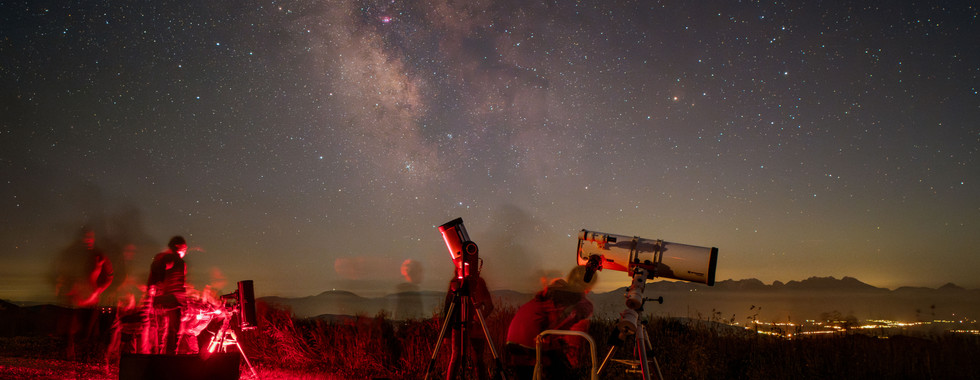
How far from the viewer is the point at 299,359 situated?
10344mm

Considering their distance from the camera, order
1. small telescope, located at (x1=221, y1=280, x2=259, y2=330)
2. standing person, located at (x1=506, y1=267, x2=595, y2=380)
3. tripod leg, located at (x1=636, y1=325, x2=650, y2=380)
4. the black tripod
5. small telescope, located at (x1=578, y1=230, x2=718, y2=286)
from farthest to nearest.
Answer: small telescope, located at (x1=221, y1=280, x2=259, y2=330) < the black tripod < standing person, located at (x1=506, y1=267, x2=595, y2=380) < small telescope, located at (x1=578, y1=230, x2=718, y2=286) < tripod leg, located at (x1=636, y1=325, x2=650, y2=380)

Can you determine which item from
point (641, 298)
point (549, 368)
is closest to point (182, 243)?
point (549, 368)

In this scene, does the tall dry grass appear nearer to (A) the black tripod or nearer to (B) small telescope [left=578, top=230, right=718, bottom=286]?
(B) small telescope [left=578, top=230, right=718, bottom=286]

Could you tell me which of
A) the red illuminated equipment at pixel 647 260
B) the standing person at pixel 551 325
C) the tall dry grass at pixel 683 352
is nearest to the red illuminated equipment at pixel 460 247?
the standing person at pixel 551 325

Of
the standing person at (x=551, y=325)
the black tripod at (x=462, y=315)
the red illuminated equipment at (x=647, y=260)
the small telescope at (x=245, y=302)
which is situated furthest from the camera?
the small telescope at (x=245, y=302)

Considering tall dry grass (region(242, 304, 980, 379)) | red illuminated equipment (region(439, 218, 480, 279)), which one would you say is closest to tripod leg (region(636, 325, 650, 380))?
tall dry grass (region(242, 304, 980, 379))

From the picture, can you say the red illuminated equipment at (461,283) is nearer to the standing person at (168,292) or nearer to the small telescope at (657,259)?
the small telescope at (657,259)

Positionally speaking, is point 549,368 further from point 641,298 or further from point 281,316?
point 281,316

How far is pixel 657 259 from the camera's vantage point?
16.3 ft

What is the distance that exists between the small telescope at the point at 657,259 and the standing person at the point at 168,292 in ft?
20.5

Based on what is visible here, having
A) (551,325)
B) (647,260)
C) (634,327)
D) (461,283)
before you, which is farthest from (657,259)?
(461,283)

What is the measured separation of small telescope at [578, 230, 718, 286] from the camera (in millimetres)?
4883

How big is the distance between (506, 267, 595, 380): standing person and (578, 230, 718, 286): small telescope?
870 mm

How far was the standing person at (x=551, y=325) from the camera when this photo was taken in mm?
5434
